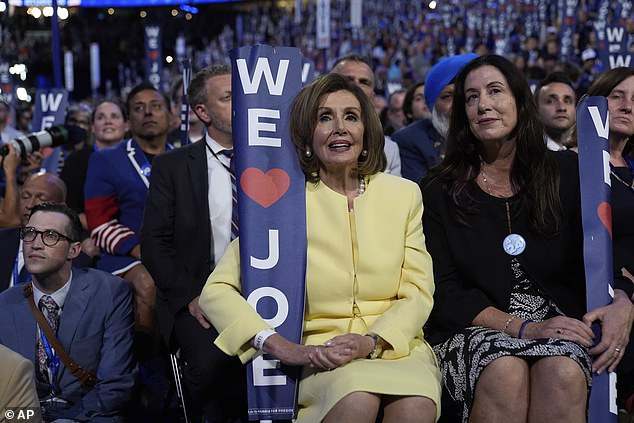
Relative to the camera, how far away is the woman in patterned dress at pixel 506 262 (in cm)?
343

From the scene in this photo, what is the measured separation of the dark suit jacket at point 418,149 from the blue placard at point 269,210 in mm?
2521

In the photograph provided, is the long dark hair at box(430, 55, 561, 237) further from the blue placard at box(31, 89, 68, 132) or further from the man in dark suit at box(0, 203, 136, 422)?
the blue placard at box(31, 89, 68, 132)

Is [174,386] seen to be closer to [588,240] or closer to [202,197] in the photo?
[202,197]

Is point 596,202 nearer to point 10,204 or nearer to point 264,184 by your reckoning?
point 264,184

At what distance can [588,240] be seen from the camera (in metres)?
3.66

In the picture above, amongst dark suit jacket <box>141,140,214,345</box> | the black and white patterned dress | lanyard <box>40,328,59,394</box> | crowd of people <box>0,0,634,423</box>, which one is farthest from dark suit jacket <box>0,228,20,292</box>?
the black and white patterned dress

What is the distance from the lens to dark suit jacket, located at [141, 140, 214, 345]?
4340 mm

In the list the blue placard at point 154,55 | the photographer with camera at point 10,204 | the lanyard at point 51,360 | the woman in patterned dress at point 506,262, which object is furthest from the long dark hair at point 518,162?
the blue placard at point 154,55

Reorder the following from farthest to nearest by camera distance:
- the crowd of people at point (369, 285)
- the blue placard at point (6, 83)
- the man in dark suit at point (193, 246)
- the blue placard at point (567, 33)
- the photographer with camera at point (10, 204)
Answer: the blue placard at point (6, 83), the blue placard at point (567, 33), the photographer with camera at point (10, 204), the man in dark suit at point (193, 246), the crowd of people at point (369, 285)

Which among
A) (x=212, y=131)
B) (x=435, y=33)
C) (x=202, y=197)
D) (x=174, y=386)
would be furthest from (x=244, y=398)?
(x=435, y=33)

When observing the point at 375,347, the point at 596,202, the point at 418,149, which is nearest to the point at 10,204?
the point at 418,149

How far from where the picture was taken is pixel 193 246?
439cm

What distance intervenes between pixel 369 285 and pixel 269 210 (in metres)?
0.50

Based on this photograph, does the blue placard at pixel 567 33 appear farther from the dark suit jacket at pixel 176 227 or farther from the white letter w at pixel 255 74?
the white letter w at pixel 255 74
